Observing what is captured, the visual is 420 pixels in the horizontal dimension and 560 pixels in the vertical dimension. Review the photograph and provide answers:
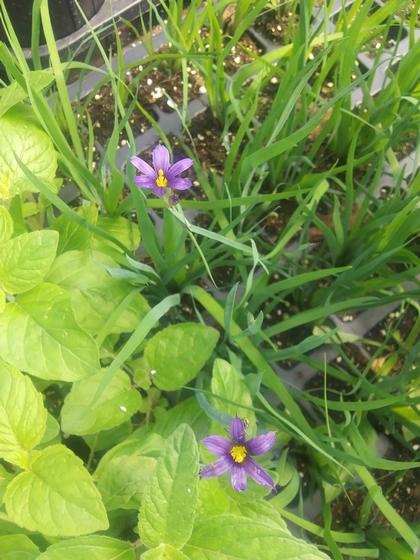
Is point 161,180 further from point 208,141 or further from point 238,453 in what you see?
point 208,141

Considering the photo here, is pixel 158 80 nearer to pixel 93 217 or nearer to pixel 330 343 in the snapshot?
pixel 93 217

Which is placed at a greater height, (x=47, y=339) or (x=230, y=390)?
(x=47, y=339)

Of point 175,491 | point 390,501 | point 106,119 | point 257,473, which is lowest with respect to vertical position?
point 390,501

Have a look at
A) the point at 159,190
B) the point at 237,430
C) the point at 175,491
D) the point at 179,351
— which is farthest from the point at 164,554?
the point at 159,190

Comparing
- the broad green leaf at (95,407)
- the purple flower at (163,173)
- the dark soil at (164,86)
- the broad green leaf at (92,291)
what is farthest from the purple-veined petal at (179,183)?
the dark soil at (164,86)

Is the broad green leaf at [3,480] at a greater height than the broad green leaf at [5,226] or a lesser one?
lesser

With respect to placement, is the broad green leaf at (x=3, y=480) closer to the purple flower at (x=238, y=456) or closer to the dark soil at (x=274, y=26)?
the purple flower at (x=238, y=456)

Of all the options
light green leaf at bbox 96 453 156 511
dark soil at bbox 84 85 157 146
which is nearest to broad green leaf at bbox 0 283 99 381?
light green leaf at bbox 96 453 156 511
